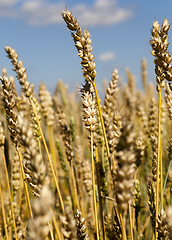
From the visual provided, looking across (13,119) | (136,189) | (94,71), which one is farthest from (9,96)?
(136,189)

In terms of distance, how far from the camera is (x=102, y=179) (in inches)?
56.3

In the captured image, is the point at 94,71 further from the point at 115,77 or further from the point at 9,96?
the point at 115,77

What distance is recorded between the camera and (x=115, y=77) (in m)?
1.77

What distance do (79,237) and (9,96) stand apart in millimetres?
709

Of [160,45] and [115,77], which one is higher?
[115,77]

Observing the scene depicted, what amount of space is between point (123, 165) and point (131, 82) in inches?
202

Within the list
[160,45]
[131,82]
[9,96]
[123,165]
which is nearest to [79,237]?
[123,165]

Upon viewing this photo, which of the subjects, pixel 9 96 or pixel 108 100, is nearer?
Result: pixel 9 96

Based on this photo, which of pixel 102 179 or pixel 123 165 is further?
pixel 102 179

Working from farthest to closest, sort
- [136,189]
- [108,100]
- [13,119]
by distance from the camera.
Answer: [108,100] → [136,189] → [13,119]

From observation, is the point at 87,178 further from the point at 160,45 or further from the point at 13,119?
the point at 160,45

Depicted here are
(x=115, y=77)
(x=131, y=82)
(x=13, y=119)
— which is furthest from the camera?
(x=131, y=82)

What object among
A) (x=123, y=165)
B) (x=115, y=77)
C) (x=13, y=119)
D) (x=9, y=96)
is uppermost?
(x=115, y=77)

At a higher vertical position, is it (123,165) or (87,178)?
(123,165)
